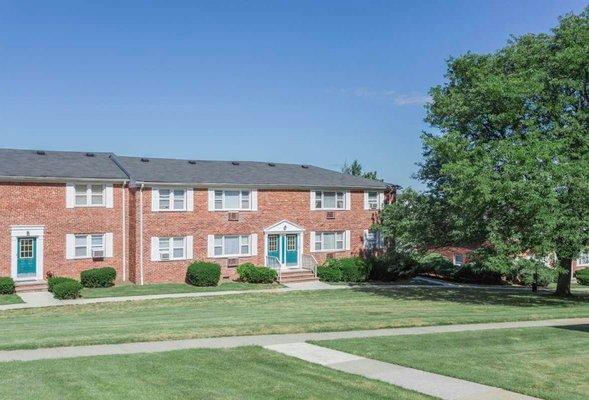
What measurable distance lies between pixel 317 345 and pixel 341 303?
33.8 ft

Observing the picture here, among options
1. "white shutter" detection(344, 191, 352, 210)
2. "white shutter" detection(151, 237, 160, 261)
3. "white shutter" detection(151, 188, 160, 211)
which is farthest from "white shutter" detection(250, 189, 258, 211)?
"white shutter" detection(344, 191, 352, 210)

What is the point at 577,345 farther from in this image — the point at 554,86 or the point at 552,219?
the point at 554,86

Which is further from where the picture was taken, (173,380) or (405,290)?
(405,290)

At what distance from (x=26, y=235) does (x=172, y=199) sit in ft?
23.2

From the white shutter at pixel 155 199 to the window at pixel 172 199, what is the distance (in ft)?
0.44

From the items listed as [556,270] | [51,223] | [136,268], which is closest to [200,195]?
[136,268]

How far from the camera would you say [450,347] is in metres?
13.4

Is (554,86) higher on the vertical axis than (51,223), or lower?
higher

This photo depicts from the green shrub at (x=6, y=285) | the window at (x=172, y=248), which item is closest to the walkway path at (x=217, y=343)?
the green shrub at (x=6, y=285)

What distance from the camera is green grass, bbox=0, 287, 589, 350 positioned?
569 inches

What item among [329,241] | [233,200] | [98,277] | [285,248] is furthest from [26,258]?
[329,241]

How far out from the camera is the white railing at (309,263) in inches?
1330

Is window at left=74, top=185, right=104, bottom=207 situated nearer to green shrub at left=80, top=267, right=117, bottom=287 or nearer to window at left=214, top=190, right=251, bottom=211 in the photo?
green shrub at left=80, top=267, right=117, bottom=287

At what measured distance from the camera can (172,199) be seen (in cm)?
3102
